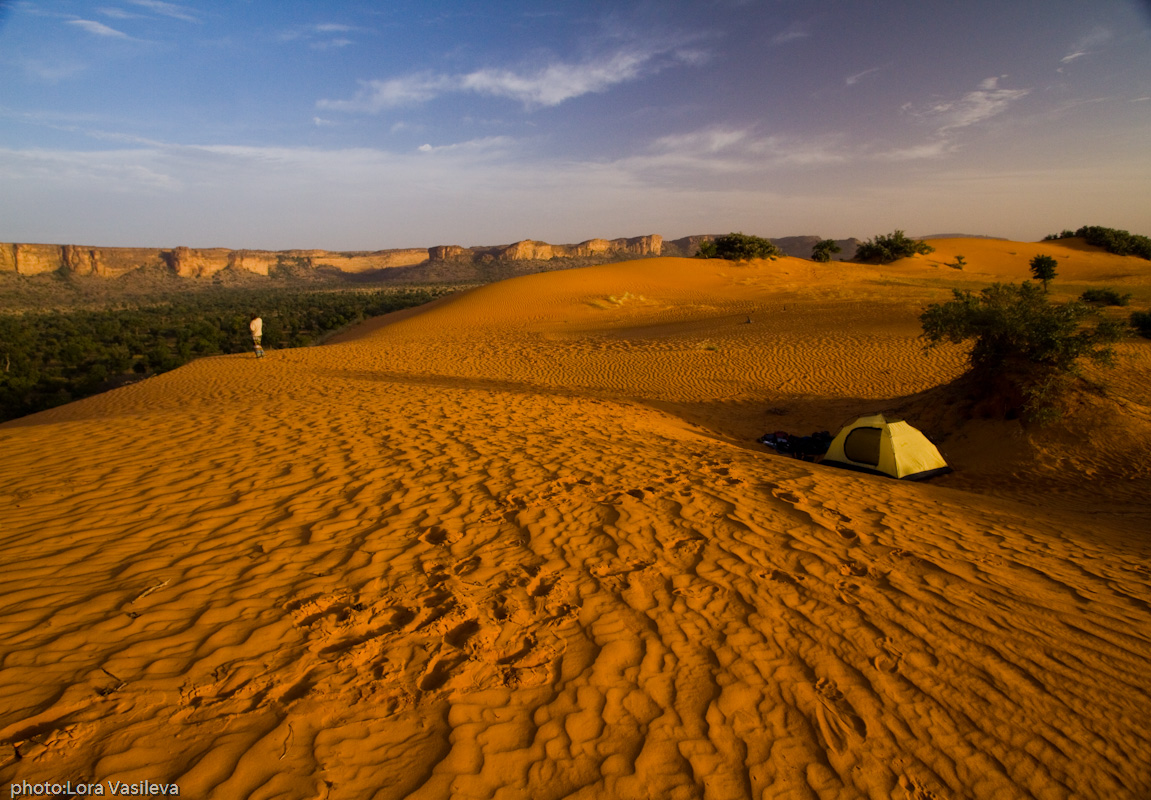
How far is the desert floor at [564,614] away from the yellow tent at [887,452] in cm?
67

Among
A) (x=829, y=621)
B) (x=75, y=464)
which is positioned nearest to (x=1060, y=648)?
(x=829, y=621)

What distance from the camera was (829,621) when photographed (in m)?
3.21

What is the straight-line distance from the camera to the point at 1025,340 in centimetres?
827

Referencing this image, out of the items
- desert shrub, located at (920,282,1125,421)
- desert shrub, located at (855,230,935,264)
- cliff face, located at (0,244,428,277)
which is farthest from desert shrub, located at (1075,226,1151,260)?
cliff face, located at (0,244,428,277)

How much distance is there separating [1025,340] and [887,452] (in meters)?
3.47

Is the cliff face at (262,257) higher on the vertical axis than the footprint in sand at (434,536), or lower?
higher

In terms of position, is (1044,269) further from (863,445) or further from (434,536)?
(434,536)

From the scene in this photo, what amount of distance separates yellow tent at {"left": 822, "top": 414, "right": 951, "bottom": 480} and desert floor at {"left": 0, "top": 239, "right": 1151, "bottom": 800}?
669 millimetres

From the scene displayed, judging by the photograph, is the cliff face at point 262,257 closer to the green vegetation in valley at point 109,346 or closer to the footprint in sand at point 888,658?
the green vegetation in valley at point 109,346

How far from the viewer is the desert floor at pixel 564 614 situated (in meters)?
2.28

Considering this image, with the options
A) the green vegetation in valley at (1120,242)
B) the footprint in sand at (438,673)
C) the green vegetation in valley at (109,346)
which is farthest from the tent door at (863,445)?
the green vegetation in valley at (1120,242)

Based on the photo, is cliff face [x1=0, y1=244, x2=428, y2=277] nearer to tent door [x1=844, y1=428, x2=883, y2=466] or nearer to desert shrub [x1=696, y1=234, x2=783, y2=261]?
desert shrub [x1=696, y1=234, x2=783, y2=261]

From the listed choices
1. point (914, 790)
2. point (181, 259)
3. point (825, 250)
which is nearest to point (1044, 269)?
point (825, 250)

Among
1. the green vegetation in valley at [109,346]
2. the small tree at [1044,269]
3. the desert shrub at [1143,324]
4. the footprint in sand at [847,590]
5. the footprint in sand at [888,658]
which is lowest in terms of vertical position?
the green vegetation in valley at [109,346]
